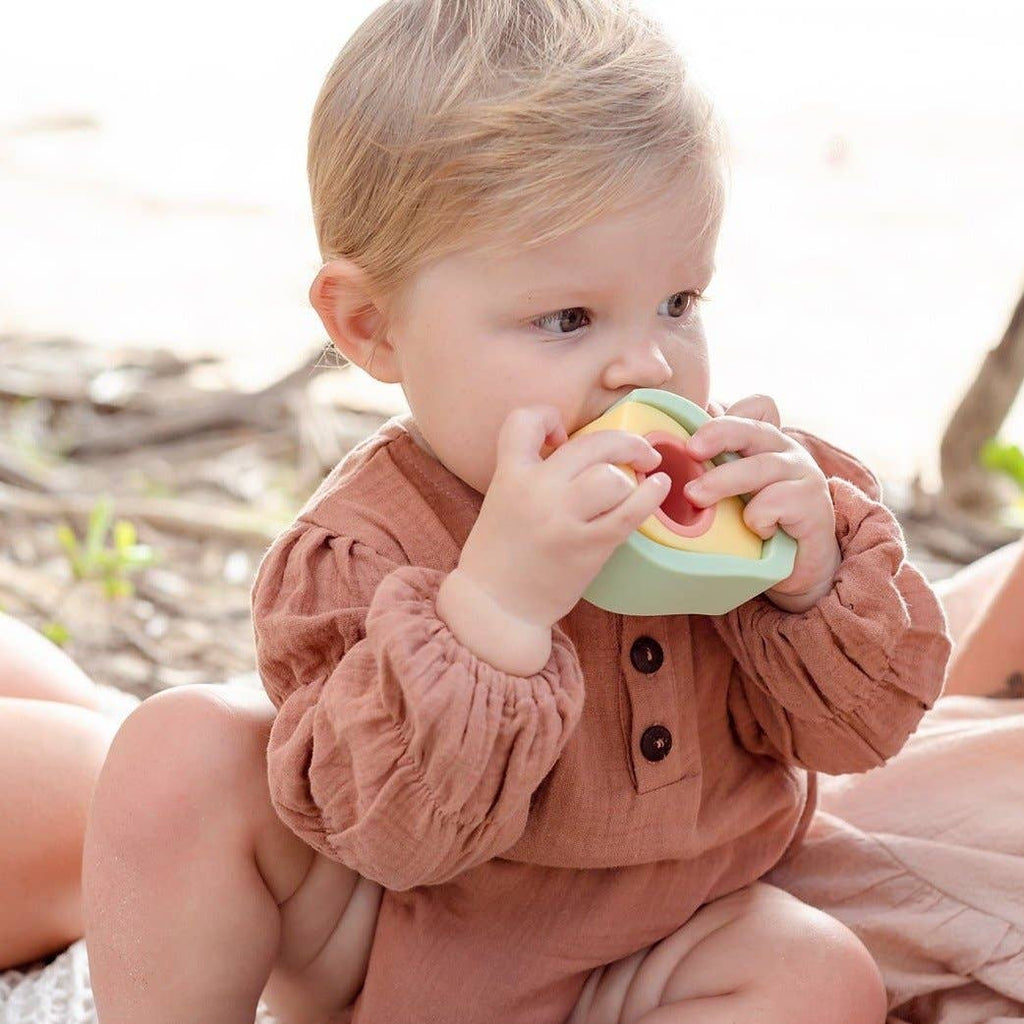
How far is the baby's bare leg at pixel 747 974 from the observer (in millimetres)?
1252

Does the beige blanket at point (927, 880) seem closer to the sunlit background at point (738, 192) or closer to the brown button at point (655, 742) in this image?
the brown button at point (655, 742)

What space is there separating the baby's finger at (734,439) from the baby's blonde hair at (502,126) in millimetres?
173

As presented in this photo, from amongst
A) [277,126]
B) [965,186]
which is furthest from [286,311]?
[965,186]

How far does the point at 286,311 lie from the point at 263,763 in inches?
116

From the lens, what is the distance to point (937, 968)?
56.6 inches

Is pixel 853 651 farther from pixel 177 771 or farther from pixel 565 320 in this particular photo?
pixel 177 771

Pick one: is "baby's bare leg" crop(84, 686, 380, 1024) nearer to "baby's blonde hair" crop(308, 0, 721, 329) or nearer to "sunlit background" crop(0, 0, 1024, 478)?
"baby's blonde hair" crop(308, 0, 721, 329)

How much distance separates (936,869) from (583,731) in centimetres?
42

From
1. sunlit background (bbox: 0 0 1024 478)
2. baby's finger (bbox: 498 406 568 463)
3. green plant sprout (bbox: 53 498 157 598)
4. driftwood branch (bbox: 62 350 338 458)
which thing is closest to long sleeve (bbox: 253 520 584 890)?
baby's finger (bbox: 498 406 568 463)

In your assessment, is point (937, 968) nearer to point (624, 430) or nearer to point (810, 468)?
point (810, 468)

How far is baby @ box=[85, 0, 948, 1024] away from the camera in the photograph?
3.69ft

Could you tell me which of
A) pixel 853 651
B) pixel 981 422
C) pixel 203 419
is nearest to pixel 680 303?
pixel 853 651

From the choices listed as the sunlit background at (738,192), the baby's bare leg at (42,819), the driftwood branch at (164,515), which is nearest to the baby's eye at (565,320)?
the baby's bare leg at (42,819)

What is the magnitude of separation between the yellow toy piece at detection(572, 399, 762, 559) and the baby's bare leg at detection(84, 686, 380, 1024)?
375mm
